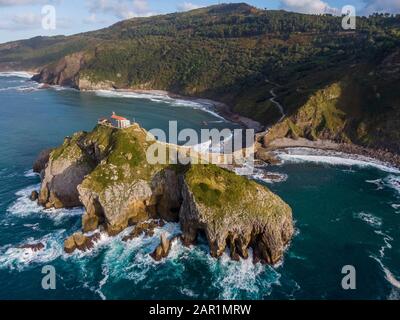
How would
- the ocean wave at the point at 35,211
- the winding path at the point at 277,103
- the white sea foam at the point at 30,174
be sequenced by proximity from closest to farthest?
the ocean wave at the point at 35,211
the white sea foam at the point at 30,174
the winding path at the point at 277,103

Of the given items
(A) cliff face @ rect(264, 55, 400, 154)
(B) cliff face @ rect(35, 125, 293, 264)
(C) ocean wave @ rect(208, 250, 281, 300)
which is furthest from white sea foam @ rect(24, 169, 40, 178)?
(A) cliff face @ rect(264, 55, 400, 154)

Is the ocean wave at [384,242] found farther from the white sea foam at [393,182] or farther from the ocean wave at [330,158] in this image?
the ocean wave at [330,158]

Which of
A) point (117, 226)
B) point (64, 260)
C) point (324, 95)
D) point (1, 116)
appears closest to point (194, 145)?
point (324, 95)

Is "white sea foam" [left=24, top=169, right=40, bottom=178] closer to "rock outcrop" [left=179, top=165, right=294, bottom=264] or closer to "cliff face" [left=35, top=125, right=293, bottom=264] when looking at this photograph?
"cliff face" [left=35, top=125, right=293, bottom=264]

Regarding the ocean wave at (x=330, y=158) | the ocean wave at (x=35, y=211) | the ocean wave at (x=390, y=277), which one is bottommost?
the ocean wave at (x=390, y=277)

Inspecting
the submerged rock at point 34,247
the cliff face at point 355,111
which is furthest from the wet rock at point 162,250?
the cliff face at point 355,111

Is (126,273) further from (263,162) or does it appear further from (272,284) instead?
(263,162)

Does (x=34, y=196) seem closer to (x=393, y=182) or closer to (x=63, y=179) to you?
(x=63, y=179)

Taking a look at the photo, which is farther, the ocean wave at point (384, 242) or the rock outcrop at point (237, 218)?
the ocean wave at point (384, 242)
